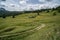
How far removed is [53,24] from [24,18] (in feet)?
4.81

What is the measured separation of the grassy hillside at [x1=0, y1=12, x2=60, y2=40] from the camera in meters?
6.34

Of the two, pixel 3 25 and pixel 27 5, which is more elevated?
pixel 27 5

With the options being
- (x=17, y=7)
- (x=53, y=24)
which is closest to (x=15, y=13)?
(x=17, y=7)

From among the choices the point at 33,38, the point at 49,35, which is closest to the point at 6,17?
the point at 33,38

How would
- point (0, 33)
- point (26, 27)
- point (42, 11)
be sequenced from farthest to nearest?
point (42, 11) → point (26, 27) → point (0, 33)

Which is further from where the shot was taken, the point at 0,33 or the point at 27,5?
the point at 27,5

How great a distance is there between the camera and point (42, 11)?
7867 millimetres

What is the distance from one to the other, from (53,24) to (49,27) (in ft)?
0.98

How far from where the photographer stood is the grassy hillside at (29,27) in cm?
634

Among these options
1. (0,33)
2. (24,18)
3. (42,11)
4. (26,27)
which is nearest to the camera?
(0,33)

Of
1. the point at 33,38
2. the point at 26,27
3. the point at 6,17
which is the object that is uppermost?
the point at 6,17

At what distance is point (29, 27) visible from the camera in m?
6.75

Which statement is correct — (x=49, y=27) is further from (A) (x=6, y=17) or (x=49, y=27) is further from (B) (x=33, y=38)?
(A) (x=6, y=17)

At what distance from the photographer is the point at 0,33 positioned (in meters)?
6.24
